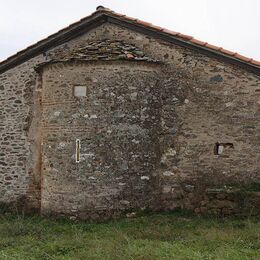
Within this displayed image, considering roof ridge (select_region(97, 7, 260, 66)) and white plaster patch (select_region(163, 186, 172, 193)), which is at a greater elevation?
roof ridge (select_region(97, 7, 260, 66))

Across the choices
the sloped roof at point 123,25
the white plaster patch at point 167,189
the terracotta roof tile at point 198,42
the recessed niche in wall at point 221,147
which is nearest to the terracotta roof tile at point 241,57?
the sloped roof at point 123,25

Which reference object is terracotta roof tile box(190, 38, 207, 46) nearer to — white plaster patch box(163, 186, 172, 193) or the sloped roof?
the sloped roof

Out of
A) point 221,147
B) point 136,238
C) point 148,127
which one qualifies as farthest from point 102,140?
point 221,147

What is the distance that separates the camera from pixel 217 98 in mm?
9914

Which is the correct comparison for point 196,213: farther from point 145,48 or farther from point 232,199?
point 145,48

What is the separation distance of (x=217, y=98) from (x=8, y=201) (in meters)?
6.14

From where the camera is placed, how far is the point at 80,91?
379 inches

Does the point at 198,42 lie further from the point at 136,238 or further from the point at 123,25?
the point at 136,238

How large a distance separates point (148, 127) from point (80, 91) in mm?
1776

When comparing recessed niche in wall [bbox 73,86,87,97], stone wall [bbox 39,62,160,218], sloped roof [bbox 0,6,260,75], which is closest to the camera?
stone wall [bbox 39,62,160,218]

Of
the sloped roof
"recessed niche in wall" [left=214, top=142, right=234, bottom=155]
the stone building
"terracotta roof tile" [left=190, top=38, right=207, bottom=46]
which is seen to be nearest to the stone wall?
the stone building

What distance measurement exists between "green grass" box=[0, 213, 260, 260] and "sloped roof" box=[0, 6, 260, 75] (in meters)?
3.72

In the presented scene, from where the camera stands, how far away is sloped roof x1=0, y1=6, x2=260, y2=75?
9.76m

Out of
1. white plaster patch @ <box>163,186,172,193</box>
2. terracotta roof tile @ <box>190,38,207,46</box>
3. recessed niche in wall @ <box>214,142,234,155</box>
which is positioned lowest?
white plaster patch @ <box>163,186,172,193</box>
